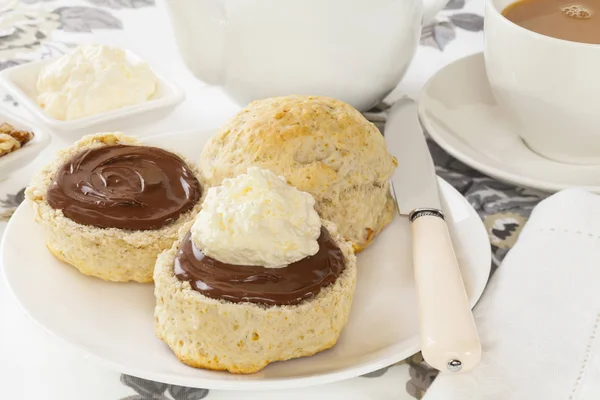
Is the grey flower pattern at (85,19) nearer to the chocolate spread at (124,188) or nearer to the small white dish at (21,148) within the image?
the small white dish at (21,148)

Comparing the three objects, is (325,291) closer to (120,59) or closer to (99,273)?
(99,273)

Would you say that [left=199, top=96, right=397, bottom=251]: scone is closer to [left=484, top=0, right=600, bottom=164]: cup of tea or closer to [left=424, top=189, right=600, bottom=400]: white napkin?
[left=424, top=189, right=600, bottom=400]: white napkin

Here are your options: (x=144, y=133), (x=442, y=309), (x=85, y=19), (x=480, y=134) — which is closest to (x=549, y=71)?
(x=480, y=134)

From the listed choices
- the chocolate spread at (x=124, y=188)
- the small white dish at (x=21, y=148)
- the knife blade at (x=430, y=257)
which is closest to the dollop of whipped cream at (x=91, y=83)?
the small white dish at (x=21, y=148)

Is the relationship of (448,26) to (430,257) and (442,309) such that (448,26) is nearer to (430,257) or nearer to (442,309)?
(430,257)

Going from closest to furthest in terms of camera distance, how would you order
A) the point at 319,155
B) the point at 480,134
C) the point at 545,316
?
the point at 545,316 → the point at 319,155 → the point at 480,134

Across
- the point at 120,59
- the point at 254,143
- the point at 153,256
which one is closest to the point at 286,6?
the point at 254,143
